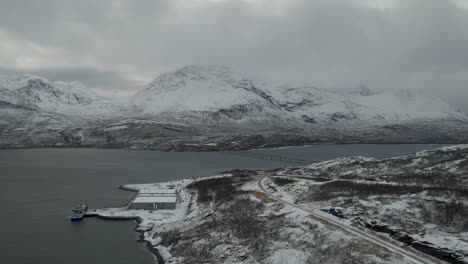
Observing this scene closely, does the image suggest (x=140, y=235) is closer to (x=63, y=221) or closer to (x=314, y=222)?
(x=63, y=221)

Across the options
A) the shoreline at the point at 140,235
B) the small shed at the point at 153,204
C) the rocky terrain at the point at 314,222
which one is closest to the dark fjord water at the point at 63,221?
the shoreline at the point at 140,235

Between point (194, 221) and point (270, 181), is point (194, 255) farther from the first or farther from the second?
point (270, 181)

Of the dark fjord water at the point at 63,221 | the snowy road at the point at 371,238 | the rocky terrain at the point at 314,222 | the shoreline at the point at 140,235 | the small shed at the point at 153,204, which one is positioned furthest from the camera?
the small shed at the point at 153,204

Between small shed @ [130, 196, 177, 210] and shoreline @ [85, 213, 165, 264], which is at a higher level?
small shed @ [130, 196, 177, 210]

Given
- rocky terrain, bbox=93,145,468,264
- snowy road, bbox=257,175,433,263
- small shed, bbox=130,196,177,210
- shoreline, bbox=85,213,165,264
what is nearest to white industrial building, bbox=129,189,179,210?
small shed, bbox=130,196,177,210

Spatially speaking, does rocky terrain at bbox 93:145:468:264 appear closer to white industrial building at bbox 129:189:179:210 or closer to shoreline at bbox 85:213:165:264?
shoreline at bbox 85:213:165:264

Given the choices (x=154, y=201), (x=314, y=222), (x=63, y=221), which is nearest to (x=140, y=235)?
(x=154, y=201)

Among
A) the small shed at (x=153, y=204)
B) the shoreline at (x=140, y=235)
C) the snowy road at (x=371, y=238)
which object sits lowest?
the shoreline at (x=140, y=235)

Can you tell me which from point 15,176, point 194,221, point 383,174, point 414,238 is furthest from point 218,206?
point 15,176

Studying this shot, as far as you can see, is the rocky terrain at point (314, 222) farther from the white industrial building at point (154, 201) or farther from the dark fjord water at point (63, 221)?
the dark fjord water at point (63, 221)

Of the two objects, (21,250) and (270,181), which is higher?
(270,181)

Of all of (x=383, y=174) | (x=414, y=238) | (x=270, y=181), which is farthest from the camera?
(x=383, y=174)
